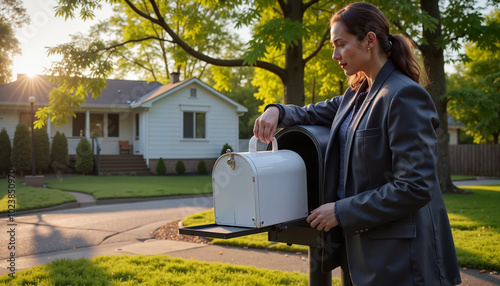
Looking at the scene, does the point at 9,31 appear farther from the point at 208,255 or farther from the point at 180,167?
the point at 208,255

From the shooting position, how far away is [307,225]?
7.06 ft

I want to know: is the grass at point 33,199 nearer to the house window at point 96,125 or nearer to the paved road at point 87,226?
the paved road at point 87,226

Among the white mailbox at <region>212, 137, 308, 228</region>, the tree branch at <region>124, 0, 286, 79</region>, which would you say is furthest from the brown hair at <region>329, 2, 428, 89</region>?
the tree branch at <region>124, 0, 286, 79</region>

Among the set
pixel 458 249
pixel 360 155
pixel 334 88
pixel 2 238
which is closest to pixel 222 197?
pixel 360 155

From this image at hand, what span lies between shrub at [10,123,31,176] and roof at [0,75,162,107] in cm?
288

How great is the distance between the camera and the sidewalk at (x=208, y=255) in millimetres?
4930

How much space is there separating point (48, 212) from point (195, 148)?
14.8m

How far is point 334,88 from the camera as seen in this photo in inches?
607

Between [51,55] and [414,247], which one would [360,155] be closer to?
[414,247]

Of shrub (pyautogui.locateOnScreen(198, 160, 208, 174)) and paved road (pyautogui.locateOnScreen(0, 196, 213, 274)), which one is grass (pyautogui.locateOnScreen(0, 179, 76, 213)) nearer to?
paved road (pyautogui.locateOnScreen(0, 196, 213, 274))

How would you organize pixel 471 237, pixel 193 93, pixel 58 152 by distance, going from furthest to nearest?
pixel 193 93
pixel 58 152
pixel 471 237

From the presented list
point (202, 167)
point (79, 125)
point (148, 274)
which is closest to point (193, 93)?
point (202, 167)

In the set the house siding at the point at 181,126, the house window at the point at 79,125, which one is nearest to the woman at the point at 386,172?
the house siding at the point at 181,126

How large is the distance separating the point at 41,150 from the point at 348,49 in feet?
72.7
